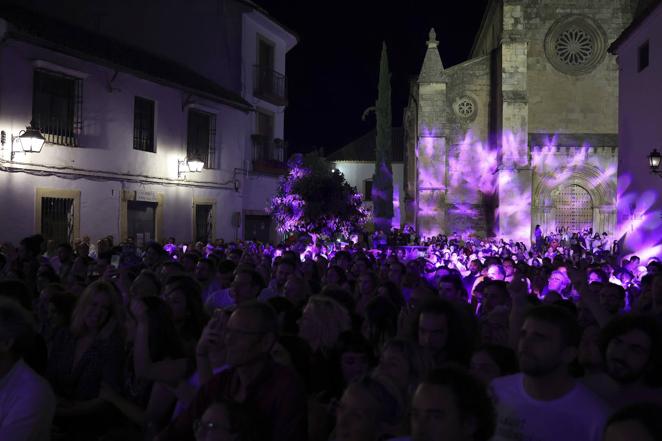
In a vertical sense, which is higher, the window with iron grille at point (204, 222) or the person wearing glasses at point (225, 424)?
the window with iron grille at point (204, 222)

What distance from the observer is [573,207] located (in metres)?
33.1

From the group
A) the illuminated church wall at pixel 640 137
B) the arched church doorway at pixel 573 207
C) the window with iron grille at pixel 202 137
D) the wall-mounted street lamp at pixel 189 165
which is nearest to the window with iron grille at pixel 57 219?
the wall-mounted street lamp at pixel 189 165

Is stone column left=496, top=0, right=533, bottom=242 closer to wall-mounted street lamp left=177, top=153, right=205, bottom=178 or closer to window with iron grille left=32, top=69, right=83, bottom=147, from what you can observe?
wall-mounted street lamp left=177, top=153, right=205, bottom=178

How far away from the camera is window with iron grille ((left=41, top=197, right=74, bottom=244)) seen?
1647 centimetres

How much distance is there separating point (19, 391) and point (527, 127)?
3198 centimetres

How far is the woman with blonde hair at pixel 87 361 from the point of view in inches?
187

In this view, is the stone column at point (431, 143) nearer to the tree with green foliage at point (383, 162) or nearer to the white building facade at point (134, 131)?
the tree with green foliage at point (383, 162)

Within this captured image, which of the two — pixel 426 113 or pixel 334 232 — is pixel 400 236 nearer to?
pixel 426 113

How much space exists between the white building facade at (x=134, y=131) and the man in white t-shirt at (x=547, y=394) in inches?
561

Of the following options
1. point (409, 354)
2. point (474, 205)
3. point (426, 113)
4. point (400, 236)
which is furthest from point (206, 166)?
point (409, 354)

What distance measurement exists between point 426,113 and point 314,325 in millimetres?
29898

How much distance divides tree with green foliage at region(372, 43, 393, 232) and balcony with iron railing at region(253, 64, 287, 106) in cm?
1218

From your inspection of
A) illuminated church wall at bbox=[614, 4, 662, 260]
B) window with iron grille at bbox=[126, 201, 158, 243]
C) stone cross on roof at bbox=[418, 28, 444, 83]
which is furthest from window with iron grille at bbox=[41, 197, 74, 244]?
stone cross on roof at bbox=[418, 28, 444, 83]

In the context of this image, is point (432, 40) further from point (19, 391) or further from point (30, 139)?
point (19, 391)
